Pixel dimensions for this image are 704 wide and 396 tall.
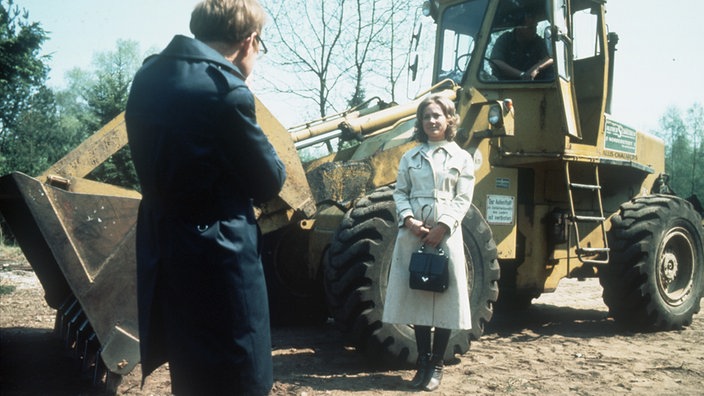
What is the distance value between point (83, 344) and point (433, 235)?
8.16 ft

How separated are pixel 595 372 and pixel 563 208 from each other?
216 cm

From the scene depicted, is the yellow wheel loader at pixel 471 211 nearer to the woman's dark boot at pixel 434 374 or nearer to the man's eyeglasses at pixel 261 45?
the woman's dark boot at pixel 434 374

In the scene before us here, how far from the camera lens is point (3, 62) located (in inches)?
546

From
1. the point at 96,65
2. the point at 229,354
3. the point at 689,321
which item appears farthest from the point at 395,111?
the point at 96,65

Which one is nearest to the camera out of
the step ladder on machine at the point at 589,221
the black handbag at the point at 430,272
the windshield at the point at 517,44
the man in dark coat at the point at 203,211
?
the man in dark coat at the point at 203,211

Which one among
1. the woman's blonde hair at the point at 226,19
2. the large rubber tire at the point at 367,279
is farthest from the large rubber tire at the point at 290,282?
the woman's blonde hair at the point at 226,19

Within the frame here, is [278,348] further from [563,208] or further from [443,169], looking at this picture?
[563,208]

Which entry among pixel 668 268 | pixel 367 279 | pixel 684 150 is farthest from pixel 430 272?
pixel 684 150

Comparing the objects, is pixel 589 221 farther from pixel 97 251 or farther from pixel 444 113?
pixel 97 251

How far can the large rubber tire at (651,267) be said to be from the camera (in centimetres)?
643

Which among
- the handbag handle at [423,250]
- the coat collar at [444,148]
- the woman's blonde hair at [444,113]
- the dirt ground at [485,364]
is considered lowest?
the dirt ground at [485,364]

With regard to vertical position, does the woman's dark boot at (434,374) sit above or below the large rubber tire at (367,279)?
below

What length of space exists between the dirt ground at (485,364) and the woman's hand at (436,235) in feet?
3.22

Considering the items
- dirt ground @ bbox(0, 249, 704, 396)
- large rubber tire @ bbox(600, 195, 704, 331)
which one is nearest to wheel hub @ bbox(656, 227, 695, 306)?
large rubber tire @ bbox(600, 195, 704, 331)
